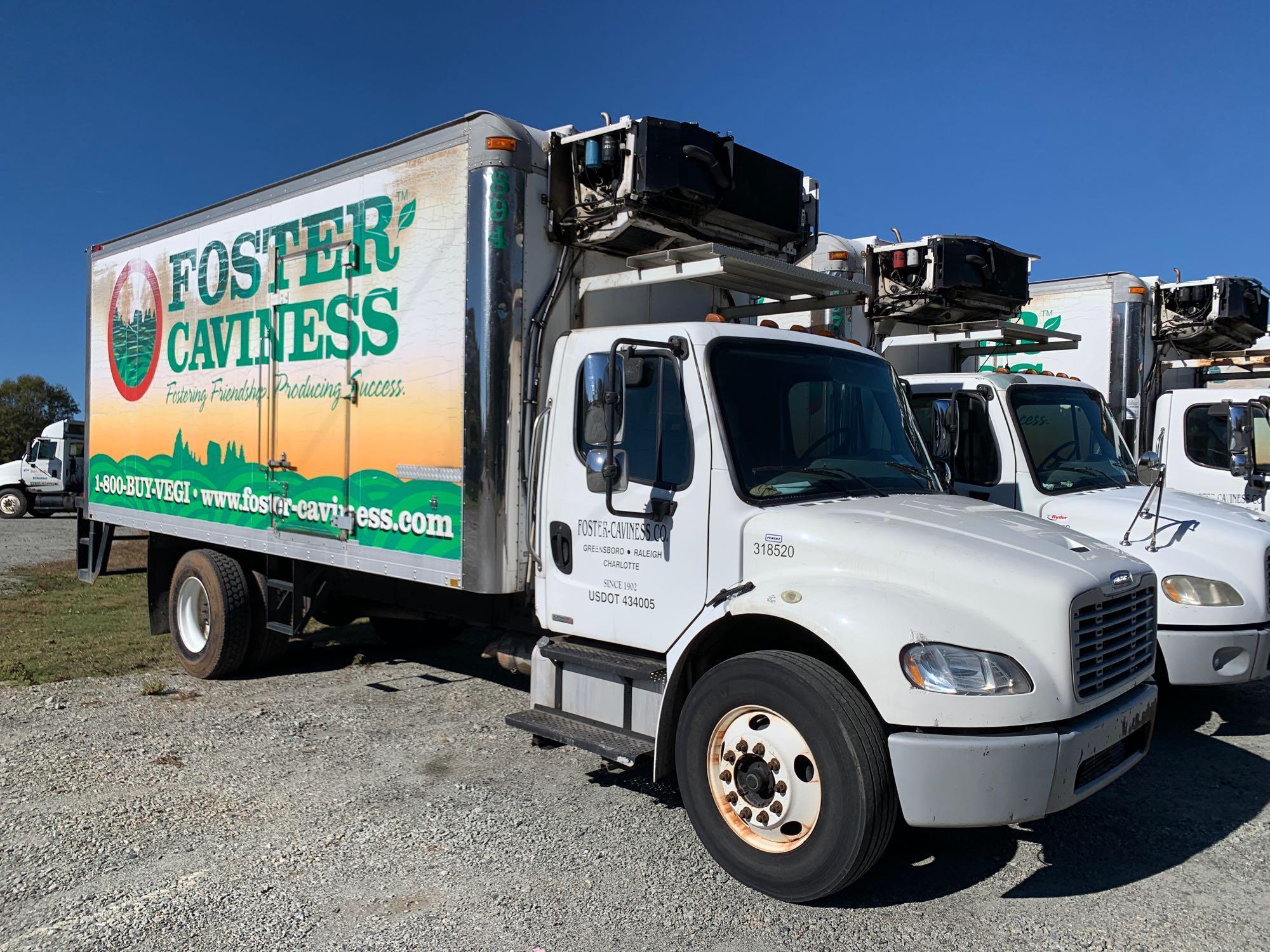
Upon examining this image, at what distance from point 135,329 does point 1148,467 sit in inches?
335

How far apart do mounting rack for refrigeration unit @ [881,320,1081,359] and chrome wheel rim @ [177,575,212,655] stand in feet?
20.5

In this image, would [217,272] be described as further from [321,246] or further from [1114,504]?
[1114,504]

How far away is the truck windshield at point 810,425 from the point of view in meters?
4.64

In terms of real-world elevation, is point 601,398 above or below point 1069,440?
above

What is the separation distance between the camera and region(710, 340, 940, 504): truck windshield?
464cm

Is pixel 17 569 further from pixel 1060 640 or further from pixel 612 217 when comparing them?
pixel 1060 640

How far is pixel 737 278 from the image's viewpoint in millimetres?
5969

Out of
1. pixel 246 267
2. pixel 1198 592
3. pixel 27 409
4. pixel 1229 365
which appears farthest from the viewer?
pixel 27 409

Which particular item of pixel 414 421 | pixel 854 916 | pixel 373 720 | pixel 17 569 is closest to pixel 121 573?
pixel 17 569

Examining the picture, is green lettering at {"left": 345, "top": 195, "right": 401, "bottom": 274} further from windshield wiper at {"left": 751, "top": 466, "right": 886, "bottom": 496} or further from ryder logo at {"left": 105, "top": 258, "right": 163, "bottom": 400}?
ryder logo at {"left": 105, "top": 258, "right": 163, "bottom": 400}

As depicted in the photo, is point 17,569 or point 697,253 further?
point 17,569

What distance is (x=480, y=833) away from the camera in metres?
4.81

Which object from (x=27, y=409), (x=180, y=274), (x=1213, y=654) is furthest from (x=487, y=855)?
(x=27, y=409)

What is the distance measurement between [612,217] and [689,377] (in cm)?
130
